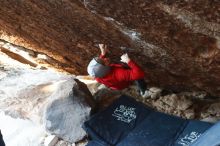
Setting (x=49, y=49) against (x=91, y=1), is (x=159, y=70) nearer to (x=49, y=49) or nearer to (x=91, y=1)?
(x=91, y=1)

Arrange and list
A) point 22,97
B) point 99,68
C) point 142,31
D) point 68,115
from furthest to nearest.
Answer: point 22,97 → point 68,115 → point 99,68 → point 142,31

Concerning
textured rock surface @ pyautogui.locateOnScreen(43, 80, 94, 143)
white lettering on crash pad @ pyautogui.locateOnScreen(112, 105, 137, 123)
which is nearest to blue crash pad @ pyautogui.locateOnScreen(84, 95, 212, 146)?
white lettering on crash pad @ pyautogui.locateOnScreen(112, 105, 137, 123)

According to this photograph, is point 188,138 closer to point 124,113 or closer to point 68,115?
point 124,113

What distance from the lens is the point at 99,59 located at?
456 cm

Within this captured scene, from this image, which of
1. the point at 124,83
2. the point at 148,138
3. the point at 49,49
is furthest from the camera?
the point at 49,49

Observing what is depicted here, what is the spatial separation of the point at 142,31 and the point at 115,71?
0.71 m

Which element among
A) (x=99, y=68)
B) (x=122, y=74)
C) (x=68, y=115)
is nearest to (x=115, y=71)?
(x=122, y=74)

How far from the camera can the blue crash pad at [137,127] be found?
171 inches

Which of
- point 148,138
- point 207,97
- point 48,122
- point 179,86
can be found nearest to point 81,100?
point 48,122

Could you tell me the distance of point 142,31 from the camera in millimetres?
4230

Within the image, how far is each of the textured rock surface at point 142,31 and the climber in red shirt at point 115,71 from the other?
0.87 feet

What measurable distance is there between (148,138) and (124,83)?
2.61 feet

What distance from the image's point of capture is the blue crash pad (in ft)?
14.2

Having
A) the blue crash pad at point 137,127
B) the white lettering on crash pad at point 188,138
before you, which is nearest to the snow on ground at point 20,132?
the blue crash pad at point 137,127
